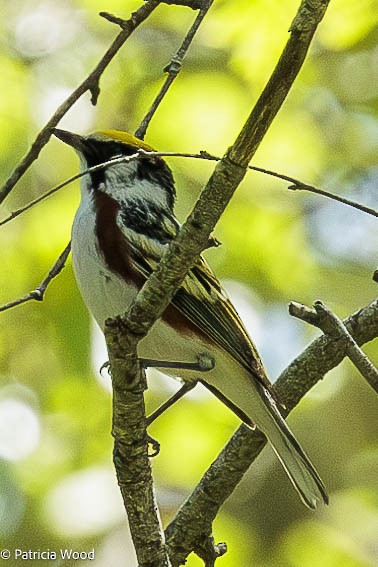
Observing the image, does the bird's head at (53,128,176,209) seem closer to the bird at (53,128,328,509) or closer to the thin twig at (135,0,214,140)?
the bird at (53,128,328,509)

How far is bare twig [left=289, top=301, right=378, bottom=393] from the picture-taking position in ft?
8.78

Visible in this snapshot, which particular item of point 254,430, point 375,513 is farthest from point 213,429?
point 254,430

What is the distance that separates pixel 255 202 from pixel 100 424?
1.42 metres

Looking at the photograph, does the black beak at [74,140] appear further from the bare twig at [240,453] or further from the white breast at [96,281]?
the bare twig at [240,453]

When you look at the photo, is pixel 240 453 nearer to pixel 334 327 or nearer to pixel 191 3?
pixel 334 327

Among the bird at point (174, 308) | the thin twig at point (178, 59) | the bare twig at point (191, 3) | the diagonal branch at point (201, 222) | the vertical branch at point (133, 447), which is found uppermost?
the bare twig at point (191, 3)

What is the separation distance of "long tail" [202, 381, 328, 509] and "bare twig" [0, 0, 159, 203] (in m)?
1.17

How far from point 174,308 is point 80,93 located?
2.52 ft

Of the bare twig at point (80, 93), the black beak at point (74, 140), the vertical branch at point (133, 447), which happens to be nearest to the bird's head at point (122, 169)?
the black beak at point (74, 140)

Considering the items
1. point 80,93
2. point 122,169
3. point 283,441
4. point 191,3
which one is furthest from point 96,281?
point 191,3

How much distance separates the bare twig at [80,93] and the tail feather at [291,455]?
3.91 ft

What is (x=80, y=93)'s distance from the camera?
3336 mm

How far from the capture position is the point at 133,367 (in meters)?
2.68

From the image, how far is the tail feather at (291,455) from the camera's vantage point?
11.9ft
